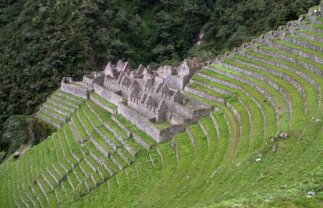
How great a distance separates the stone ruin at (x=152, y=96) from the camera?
28.4 m

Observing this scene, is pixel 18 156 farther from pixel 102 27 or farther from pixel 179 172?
pixel 102 27

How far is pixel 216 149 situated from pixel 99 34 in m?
41.2

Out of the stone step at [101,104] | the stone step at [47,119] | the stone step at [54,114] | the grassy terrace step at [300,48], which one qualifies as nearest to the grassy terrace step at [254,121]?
the grassy terrace step at [300,48]

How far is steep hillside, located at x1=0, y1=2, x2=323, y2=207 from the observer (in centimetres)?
1734

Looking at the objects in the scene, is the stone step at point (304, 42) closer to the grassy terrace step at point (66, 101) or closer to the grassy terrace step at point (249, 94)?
the grassy terrace step at point (249, 94)

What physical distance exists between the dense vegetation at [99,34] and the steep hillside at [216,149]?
1434 cm

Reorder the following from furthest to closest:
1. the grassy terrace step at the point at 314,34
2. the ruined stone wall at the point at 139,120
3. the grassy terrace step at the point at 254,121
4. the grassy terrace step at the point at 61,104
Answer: the grassy terrace step at the point at 61,104 < the grassy terrace step at the point at 314,34 < the ruined stone wall at the point at 139,120 < the grassy terrace step at the point at 254,121

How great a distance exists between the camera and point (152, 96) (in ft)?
104

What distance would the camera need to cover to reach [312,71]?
2650cm

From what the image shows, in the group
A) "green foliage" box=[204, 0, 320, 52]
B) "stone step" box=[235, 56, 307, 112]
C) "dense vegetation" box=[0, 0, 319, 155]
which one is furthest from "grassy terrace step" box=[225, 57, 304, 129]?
"dense vegetation" box=[0, 0, 319, 155]

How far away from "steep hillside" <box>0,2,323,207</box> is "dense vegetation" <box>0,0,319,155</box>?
47.1 feet

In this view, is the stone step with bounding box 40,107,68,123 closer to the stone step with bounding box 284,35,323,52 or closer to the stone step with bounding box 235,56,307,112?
the stone step with bounding box 235,56,307,112

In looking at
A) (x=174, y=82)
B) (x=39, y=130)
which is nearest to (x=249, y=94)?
(x=174, y=82)

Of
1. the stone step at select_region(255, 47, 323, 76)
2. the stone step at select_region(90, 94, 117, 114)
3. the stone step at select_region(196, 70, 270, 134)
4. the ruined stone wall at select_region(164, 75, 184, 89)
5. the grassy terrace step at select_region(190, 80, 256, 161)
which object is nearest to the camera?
the grassy terrace step at select_region(190, 80, 256, 161)
